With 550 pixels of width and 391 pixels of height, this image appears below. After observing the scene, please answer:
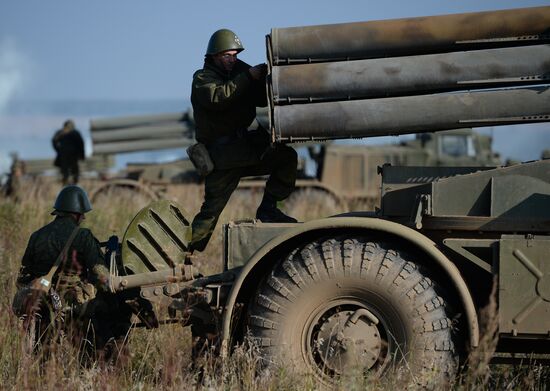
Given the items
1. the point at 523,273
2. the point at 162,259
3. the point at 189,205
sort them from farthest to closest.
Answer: the point at 189,205 → the point at 162,259 → the point at 523,273

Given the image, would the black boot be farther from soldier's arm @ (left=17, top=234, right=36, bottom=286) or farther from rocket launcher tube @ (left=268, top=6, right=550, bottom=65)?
soldier's arm @ (left=17, top=234, right=36, bottom=286)

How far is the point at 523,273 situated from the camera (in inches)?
201

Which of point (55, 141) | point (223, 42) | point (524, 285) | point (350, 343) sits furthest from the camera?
point (55, 141)

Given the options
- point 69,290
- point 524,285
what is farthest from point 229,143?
point 524,285

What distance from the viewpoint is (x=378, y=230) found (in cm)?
530

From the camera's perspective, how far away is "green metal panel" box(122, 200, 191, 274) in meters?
6.12

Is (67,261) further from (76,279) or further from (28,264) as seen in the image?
(28,264)

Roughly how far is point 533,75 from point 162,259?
2551mm

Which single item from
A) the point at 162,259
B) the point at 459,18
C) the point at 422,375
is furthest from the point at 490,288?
the point at 162,259

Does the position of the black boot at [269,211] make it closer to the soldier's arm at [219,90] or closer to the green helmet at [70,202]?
the soldier's arm at [219,90]

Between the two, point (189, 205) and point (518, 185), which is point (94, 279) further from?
point (189, 205)

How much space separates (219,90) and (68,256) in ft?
5.28

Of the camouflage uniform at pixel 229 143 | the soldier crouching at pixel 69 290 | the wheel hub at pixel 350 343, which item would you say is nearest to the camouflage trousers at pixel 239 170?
the camouflage uniform at pixel 229 143

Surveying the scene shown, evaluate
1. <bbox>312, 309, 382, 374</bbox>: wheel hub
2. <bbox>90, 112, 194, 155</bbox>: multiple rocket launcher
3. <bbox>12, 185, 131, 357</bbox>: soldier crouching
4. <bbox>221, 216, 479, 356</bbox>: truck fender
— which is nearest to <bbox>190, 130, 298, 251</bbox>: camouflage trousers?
<bbox>12, 185, 131, 357</bbox>: soldier crouching
